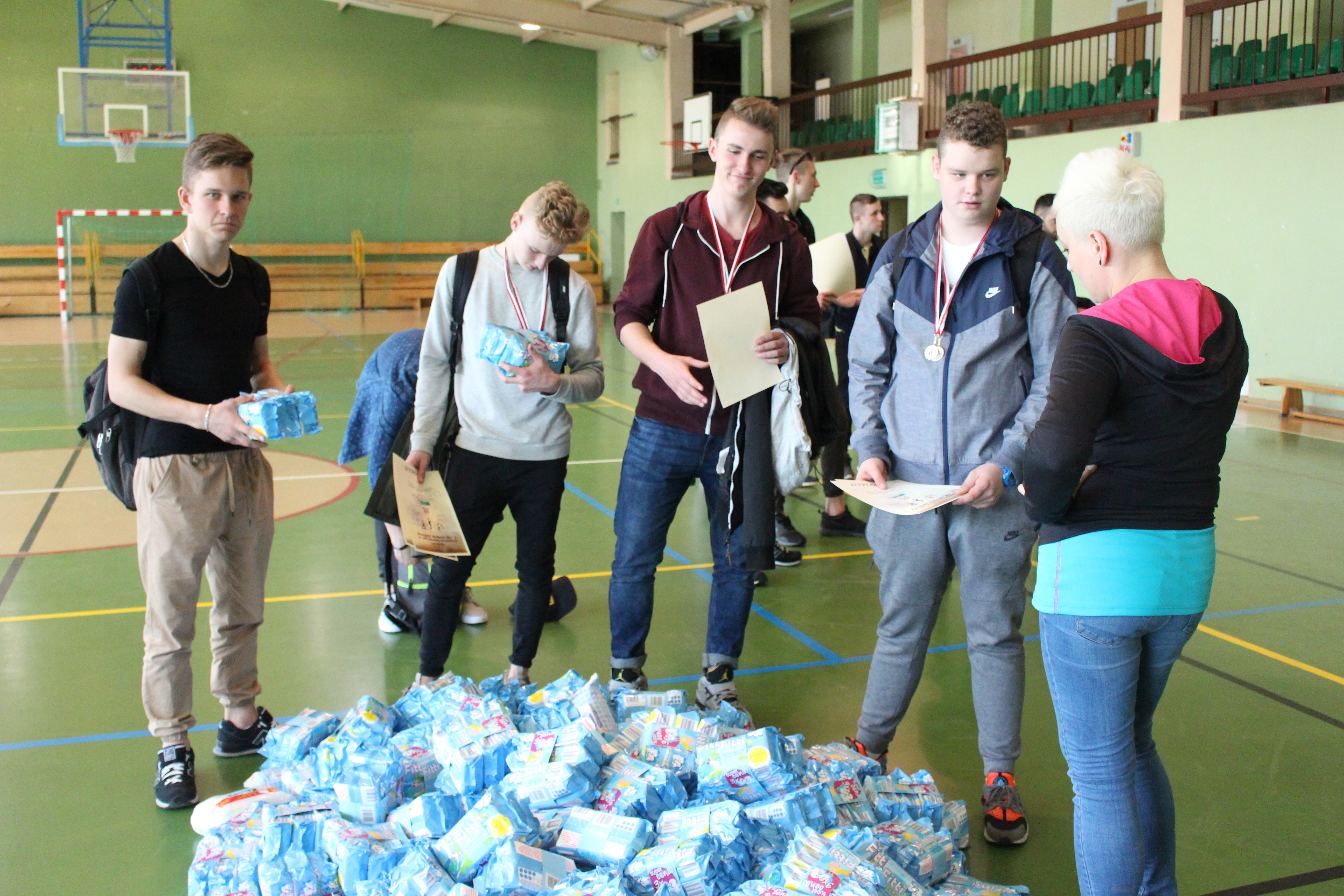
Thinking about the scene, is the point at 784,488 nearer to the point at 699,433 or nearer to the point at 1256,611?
the point at 699,433

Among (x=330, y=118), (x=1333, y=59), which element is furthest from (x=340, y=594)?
(x=330, y=118)

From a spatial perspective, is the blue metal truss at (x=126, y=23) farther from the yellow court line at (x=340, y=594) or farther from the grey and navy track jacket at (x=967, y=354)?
the grey and navy track jacket at (x=967, y=354)

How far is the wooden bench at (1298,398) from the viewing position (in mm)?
9102

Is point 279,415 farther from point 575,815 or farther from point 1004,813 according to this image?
point 1004,813

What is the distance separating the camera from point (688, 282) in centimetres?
300

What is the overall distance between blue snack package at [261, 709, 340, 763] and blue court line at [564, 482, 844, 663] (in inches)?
43.1

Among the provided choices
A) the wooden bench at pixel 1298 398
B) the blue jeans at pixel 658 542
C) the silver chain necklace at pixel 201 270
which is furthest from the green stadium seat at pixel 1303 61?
the silver chain necklace at pixel 201 270

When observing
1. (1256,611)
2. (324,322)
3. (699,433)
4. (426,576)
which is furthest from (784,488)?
(324,322)

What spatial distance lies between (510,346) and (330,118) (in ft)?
68.5

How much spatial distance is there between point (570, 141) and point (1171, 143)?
1557cm

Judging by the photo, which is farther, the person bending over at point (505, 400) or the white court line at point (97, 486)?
the white court line at point (97, 486)

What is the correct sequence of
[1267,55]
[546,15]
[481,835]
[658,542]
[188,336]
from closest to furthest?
1. [481,835]
2. [188,336]
3. [658,542]
4. [1267,55]
5. [546,15]

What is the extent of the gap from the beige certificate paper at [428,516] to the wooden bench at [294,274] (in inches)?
629

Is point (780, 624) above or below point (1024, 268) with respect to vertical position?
below
